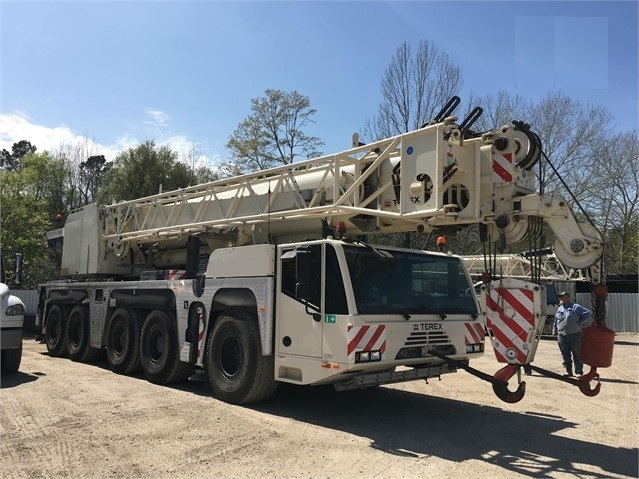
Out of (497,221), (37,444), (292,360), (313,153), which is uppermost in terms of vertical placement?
(313,153)

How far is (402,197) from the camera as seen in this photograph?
663cm

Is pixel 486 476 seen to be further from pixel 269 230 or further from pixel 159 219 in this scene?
pixel 159 219

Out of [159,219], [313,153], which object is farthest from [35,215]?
[159,219]

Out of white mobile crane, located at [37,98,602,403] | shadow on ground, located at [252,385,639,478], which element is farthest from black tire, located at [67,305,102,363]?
shadow on ground, located at [252,385,639,478]

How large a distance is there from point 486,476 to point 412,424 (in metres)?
1.92

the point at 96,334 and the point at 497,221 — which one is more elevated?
the point at 497,221

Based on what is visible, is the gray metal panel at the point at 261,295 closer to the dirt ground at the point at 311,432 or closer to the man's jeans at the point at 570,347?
the dirt ground at the point at 311,432

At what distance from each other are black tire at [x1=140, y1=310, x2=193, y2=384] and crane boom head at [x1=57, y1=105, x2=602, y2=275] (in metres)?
1.56

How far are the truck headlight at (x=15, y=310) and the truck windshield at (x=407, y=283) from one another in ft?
20.2

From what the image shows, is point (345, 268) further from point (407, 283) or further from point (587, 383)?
point (587, 383)

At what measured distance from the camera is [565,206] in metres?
6.18

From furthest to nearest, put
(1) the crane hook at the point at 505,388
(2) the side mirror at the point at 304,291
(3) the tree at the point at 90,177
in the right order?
(3) the tree at the point at 90,177
(2) the side mirror at the point at 304,291
(1) the crane hook at the point at 505,388

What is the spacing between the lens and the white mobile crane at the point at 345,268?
20.6 feet

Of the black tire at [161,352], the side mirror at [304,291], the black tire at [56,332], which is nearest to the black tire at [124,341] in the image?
the black tire at [161,352]
